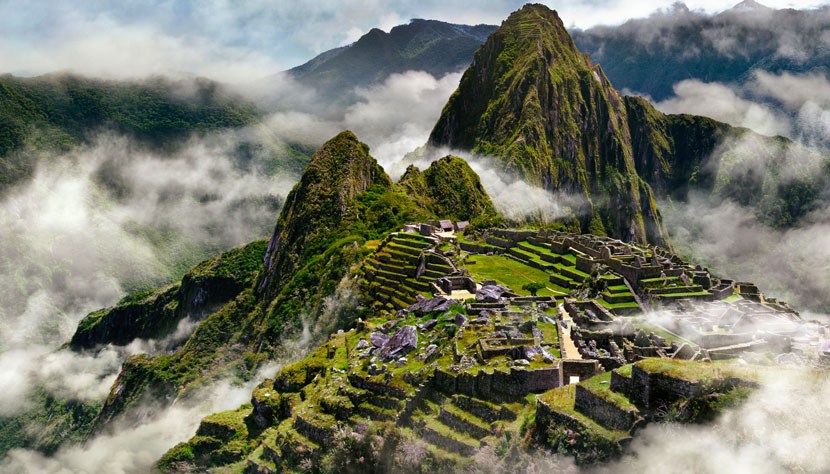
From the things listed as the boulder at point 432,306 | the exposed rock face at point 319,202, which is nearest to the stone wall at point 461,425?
the boulder at point 432,306

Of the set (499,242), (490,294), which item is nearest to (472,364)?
(490,294)

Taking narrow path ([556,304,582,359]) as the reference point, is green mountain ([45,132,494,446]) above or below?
below

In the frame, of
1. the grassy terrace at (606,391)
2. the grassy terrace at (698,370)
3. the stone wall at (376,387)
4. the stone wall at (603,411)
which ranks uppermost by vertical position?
the grassy terrace at (698,370)

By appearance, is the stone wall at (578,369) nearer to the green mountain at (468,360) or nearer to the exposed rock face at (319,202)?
the green mountain at (468,360)

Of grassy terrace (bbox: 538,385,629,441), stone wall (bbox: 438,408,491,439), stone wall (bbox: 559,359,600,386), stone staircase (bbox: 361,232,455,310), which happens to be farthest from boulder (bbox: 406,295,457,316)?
grassy terrace (bbox: 538,385,629,441)

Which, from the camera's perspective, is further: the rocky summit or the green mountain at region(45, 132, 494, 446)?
Answer: the green mountain at region(45, 132, 494, 446)

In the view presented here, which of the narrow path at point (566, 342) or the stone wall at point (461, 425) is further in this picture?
the narrow path at point (566, 342)

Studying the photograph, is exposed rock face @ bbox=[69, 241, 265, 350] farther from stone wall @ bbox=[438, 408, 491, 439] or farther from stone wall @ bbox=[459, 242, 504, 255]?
stone wall @ bbox=[438, 408, 491, 439]

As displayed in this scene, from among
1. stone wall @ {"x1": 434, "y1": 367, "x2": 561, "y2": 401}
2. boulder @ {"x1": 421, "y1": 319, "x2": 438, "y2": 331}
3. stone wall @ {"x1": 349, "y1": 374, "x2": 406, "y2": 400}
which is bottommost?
stone wall @ {"x1": 349, "y1": 374, "x2": 406, "y2": 400}
